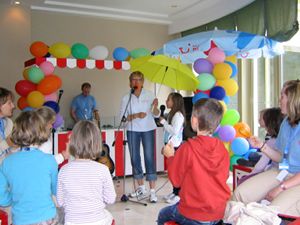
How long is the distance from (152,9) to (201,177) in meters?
5.74

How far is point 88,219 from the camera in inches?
80.2

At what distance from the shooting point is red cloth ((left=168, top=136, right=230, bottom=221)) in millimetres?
2100

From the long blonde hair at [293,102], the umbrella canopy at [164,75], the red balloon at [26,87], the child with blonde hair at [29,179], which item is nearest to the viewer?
the child with blonde hair at [29,179]

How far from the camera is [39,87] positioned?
16.6 feet

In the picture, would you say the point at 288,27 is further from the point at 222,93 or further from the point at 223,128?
the point at 223,128

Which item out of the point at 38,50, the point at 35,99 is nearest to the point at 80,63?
the point at 38,50

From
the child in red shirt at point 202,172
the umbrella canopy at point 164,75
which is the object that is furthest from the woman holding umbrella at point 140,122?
the child in red shirt at point 202,172

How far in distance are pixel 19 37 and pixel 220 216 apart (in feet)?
17.6

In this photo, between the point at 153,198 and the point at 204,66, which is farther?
the point at 204,66

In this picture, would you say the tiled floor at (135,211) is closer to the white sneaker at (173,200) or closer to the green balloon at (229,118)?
the white sneaker at (173,200)

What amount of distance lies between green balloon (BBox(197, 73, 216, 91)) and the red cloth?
2.57 m

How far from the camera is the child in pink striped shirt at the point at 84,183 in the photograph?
2012 mm

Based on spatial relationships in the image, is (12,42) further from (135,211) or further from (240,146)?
(240,146)

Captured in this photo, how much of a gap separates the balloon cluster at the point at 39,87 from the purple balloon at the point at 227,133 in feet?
7.85
